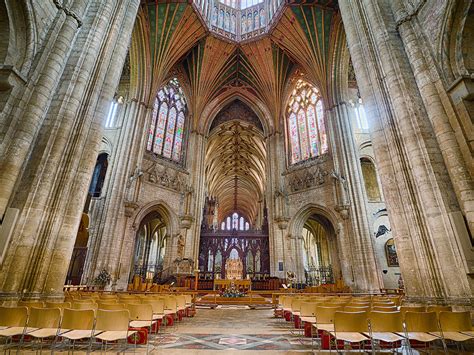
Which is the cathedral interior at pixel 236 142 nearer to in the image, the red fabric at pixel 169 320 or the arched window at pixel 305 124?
the arched window at pixel 305 124

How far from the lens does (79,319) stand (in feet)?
10.5

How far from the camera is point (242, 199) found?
48.2 meters

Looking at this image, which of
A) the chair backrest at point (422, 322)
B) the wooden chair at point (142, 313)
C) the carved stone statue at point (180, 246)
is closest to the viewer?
the chair backrest at point (422, 322)

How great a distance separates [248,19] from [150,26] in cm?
963

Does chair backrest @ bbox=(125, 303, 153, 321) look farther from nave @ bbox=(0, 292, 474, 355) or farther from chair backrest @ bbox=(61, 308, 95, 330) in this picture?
chair backrest @ bbox=(61, 308, 95, 330)

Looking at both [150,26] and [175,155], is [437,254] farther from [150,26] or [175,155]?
[150,26]

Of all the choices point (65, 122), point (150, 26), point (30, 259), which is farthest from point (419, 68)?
point (150, 26)

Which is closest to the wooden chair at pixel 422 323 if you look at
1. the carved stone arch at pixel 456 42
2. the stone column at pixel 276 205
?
the carved stone arch at pixel 456 42

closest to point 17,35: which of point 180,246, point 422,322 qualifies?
point 422,322

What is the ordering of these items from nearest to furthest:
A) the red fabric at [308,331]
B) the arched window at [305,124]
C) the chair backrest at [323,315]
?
the chair backrest at [323,315]
the red fabric at [308,331]
the arched window at [305,124]

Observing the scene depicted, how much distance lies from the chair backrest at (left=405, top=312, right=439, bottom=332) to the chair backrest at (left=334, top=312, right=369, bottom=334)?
599 mm

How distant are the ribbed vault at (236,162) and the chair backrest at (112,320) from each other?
22.2 metres

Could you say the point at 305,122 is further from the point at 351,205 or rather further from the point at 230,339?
the point at 230,339

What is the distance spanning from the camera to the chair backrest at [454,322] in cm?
320
